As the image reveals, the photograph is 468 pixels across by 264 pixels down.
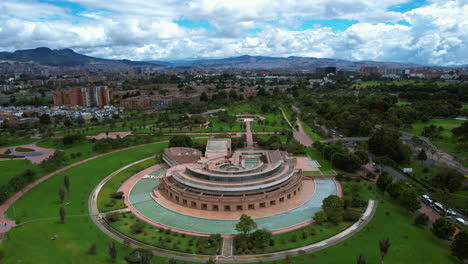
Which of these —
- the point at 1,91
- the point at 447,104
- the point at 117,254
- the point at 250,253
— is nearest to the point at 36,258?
the point at 117,254

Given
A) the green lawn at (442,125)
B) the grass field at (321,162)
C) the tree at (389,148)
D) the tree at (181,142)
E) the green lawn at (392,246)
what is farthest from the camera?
the green lawn at (442,125)

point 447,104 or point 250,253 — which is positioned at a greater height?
point 447,104

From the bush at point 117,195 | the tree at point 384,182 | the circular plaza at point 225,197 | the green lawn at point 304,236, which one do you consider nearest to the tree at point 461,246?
the green lawn at point 304,236

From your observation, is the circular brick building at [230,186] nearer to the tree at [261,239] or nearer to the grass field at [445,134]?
the tree at [261,239]

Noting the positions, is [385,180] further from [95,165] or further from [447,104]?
[447,104]

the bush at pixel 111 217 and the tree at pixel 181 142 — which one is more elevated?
the tree at pixel 181 142

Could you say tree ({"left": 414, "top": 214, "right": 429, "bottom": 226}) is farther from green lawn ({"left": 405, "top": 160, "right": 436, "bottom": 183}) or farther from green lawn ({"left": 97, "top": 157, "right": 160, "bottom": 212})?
green lawn ({"left": 97, "top": 157, "right": 160, "bottom": 212})

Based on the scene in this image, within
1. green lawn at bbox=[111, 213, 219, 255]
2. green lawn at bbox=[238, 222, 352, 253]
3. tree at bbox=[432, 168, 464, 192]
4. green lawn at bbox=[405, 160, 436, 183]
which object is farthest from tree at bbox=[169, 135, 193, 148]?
tree at bbox=[432, 168, 464, 192]
